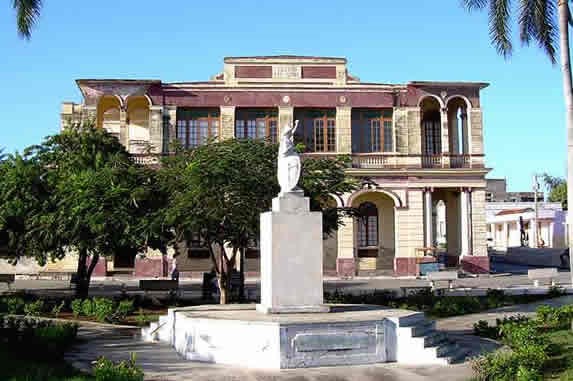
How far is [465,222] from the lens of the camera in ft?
118

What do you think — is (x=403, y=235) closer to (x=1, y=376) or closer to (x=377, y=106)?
(x=377, y=106)

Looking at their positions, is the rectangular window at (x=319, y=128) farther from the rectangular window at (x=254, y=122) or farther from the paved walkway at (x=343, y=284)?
the paved walkway at (x=343, y=284)

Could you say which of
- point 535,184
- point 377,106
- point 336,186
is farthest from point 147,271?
point 535,184

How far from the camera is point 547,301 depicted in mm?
20641

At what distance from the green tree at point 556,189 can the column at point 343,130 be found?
132ft

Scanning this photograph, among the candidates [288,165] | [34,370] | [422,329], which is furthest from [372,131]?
[34,370]

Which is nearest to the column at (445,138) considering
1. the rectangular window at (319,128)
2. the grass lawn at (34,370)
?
the rectangular window at (319,128)

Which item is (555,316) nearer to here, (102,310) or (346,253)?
(102,310)

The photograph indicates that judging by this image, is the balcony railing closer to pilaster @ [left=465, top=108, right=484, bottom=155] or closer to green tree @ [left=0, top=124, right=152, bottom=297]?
pilaster @ [left=465, top=108, right=484, bottom=155]

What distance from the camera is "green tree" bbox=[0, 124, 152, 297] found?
709 inches

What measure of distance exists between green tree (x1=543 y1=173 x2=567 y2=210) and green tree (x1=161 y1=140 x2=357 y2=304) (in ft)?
185

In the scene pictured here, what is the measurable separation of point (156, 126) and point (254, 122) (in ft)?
17.3

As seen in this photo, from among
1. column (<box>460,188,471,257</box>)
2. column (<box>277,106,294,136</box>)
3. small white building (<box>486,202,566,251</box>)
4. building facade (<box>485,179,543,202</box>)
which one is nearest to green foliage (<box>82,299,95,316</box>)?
column (<box>277,106,294,136</box>)

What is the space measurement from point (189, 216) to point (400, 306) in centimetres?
652
